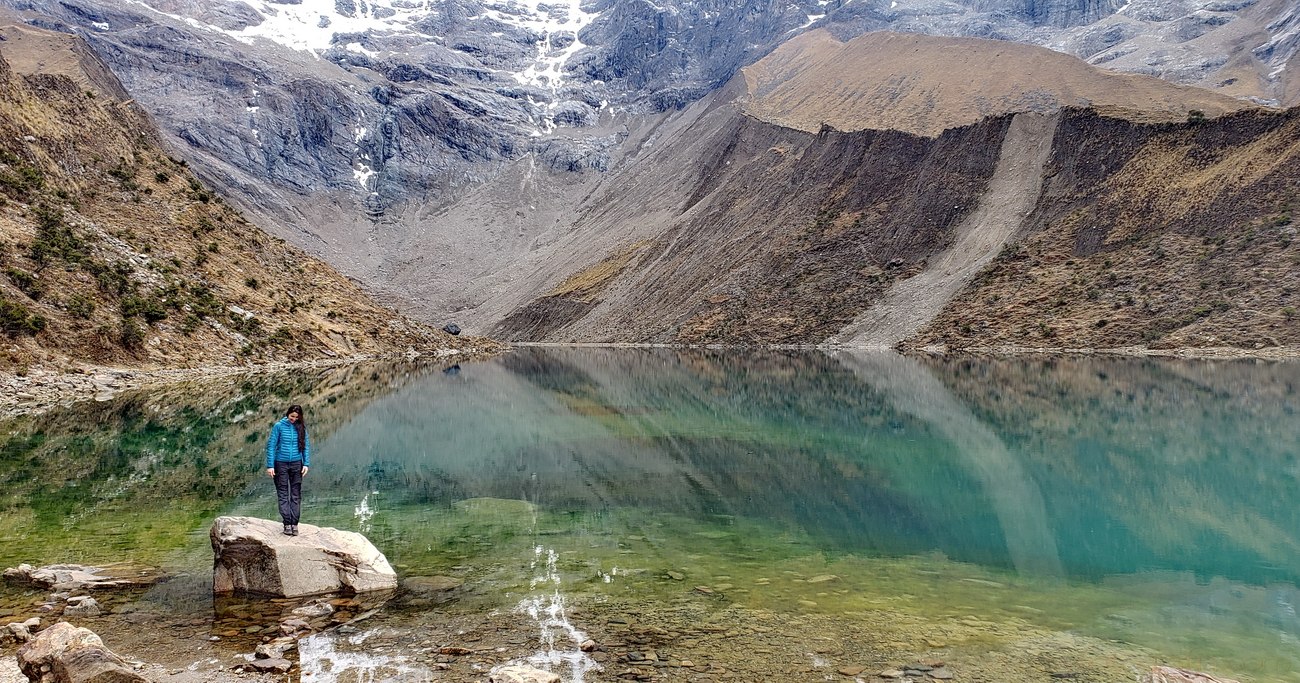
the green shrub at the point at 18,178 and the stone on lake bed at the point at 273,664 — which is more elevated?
the green shrub at the point at 18,178

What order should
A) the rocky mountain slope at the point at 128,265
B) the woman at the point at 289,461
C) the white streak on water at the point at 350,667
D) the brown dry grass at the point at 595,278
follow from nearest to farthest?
the white streak on water at the point at 350,667
the woman at the point at 289,461
the rocky mountain slope at the point at 128,265
the brown dry grass at the point at 595,278

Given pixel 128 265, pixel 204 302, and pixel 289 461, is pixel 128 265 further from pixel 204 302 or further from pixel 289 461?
pixel 289 461

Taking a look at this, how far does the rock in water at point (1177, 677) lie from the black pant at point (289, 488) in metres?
12.7

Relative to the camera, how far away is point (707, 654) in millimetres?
10344

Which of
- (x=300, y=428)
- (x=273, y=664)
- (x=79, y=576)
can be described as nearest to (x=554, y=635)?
(x=273, y=664)

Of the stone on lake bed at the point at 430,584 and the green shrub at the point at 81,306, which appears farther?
the green shrub at the point at 81,306

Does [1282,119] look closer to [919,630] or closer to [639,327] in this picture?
[639,327]

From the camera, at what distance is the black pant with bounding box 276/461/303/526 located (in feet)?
44.8

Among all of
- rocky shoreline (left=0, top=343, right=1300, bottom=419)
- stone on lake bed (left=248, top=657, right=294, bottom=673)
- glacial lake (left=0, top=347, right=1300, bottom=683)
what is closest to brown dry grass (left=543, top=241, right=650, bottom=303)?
rocky shoreline (left=0, top=343, right=1300, bottom=419)

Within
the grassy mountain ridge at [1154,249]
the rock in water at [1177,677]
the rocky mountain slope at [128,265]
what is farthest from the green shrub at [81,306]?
the grassy mountain ridge at [1154,249]

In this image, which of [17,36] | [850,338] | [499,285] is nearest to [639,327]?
[850,338]

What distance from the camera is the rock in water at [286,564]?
12445 mm

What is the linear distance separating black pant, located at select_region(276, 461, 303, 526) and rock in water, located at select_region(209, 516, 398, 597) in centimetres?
36

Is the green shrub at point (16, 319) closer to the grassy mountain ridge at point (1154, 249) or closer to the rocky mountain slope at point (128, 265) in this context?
the rocky mountain slope at point (128, 265)
